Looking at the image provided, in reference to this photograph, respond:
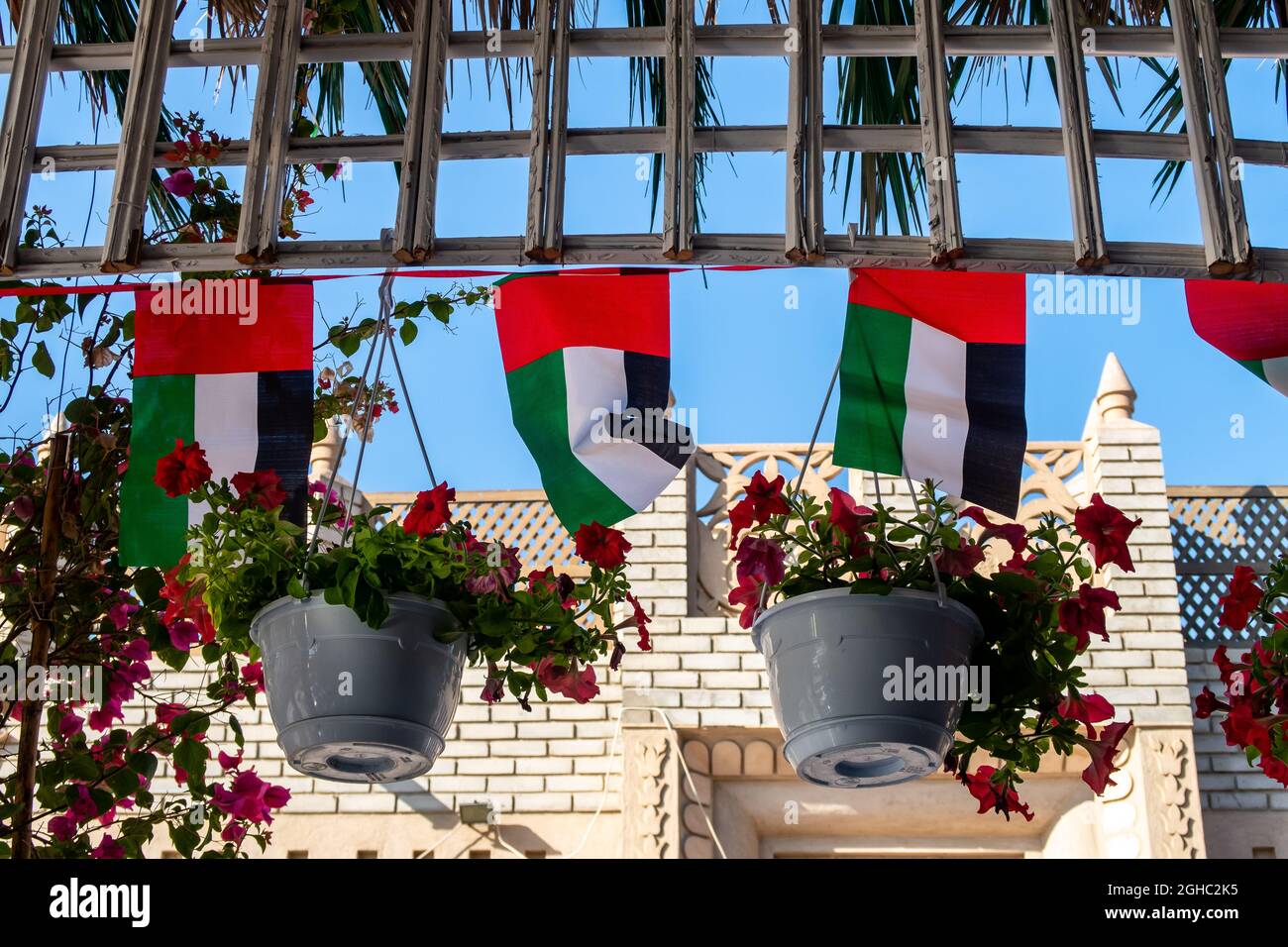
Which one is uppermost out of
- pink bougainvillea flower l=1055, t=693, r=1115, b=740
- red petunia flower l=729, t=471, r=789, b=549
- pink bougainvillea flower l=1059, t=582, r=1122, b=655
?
red petunia flower l=729, t=471, r=789, b=549

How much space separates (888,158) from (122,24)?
2252 mm

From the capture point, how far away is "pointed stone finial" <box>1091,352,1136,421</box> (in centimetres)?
900

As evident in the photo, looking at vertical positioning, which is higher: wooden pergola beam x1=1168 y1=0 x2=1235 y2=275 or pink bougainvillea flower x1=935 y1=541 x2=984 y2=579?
wooden pergola beam x1=1168 y1=0 x2=1235 y2=275

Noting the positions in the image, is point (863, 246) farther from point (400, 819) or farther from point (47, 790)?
point (400, 819)

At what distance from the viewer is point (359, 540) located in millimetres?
2453

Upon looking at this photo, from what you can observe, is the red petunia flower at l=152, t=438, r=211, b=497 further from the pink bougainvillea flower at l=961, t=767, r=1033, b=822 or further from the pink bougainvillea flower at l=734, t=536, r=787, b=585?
the pink bougainvillea flower at l=961, t=767, r=1033, b=822

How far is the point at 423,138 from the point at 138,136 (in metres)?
0.60

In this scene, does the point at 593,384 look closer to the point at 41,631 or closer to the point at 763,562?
the point at 763,562

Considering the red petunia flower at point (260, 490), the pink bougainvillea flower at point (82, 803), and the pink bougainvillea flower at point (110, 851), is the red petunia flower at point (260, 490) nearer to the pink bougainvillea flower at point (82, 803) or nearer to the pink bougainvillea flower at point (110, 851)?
the pink bougainvillea flower at point (82, 803)

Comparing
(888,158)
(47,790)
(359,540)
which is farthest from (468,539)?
(888,158)

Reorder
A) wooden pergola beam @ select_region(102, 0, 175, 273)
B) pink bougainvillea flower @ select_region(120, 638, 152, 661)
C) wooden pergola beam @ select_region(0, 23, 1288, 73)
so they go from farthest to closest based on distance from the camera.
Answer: pink bougainvillea flower @ select_region(120, 638, 152, 661) → wooden pergola beam @ select_region(0, 23, 1288, 73) → wooden pergola beam @ select_region(102, 0, 175, 273)

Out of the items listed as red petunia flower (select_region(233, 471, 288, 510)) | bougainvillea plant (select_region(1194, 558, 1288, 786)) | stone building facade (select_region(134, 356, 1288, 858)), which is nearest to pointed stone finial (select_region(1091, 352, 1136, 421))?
stone building facade (select_region(134, 356, 1288, 858))

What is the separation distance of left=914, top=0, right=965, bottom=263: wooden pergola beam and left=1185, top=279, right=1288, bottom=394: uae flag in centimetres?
67

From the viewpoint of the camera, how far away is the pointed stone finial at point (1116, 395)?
900 cm
